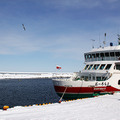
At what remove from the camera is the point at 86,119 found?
35.6 ft

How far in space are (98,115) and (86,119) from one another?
57.5 inches

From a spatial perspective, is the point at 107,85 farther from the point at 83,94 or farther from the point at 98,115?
the point at 98,115

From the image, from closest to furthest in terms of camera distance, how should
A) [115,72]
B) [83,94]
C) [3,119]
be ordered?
[3,119], [83,94], [115,72]

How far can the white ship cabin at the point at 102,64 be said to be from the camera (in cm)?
2683

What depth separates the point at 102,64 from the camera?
28531mm

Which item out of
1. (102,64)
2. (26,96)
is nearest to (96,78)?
(102,64)

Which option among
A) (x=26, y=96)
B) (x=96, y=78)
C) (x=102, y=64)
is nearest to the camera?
(x=96, y=78)

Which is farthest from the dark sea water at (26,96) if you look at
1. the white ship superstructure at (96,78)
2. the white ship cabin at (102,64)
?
the white ship cabin at (102,64)

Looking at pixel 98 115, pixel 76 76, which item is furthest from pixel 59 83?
pixel 98 115

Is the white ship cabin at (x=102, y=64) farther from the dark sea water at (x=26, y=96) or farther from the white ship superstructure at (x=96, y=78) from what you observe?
the dark sea water at (x=26, y=96)

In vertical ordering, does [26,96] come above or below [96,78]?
below

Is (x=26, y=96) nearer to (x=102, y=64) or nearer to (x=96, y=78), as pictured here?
(x=96, y=78)

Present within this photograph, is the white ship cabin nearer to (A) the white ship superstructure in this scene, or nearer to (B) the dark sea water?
(A) the white ship superstructure

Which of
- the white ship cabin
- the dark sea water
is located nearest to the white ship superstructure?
the white ship cabin
